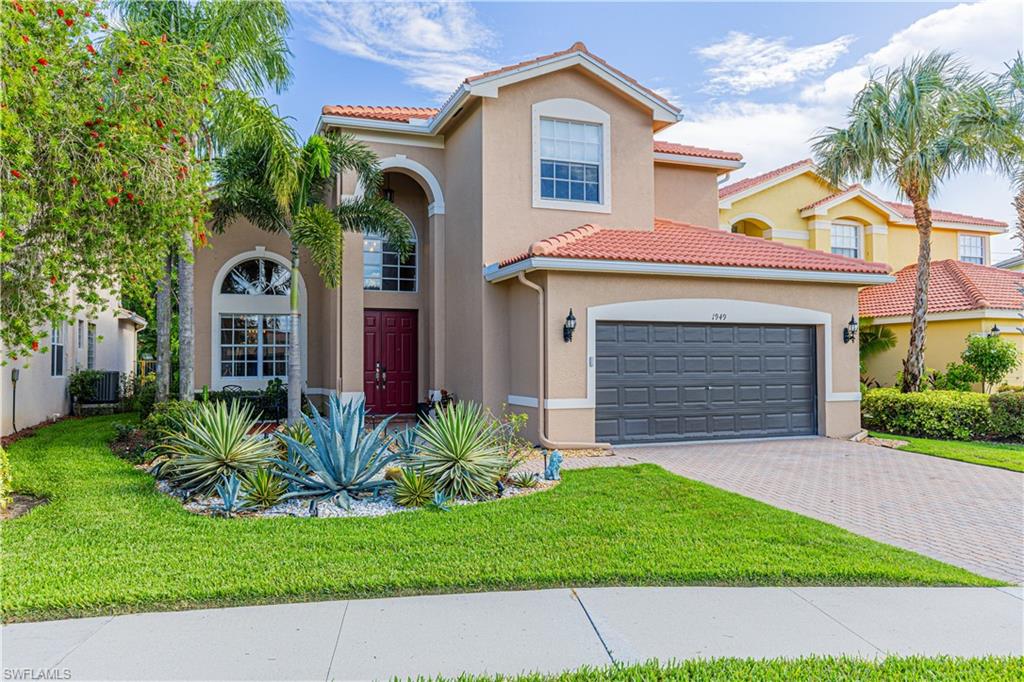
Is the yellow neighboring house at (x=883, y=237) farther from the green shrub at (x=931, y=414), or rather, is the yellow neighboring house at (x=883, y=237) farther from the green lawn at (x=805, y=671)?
the green lawn at (x=805, y=671)

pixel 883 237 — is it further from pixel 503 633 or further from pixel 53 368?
pixel 53 368

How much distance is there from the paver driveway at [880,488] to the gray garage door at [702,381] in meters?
0.51

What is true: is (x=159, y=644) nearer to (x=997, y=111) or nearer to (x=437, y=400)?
(x=437, y=400)

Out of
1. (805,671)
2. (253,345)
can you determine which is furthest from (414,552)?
(253,345)

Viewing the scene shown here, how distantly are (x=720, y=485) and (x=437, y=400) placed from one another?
7.60 metres

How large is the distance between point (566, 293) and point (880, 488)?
5990 mm

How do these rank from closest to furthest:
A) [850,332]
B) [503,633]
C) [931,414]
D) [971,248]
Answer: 1. [503,633]
2. [850,332]
3. [931,414]
4. [971,248]

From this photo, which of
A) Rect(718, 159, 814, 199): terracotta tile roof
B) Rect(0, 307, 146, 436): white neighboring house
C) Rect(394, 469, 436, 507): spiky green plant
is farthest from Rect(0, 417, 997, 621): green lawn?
Rect(718, 159, 814, 199): terracotta tile roof

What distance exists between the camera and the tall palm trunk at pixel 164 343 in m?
13.2

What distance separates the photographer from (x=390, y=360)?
687 inches

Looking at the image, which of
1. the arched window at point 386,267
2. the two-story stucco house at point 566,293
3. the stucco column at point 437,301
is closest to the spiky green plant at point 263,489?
the two-story stucco house at point 566,293

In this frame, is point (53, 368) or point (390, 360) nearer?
point (53, 368)

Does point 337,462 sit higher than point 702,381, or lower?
lower

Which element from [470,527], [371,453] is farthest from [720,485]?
[371,453]
